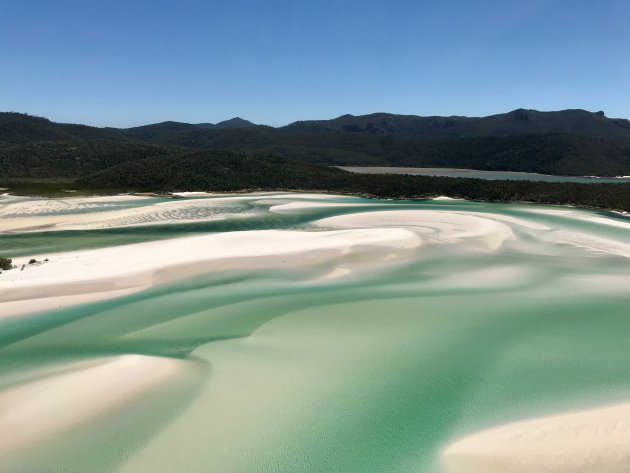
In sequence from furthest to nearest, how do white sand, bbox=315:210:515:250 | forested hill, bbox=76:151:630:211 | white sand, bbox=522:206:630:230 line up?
forested hill, bbox=76:151:630:211, white sand, bbox=522:206:630:230, white sand, bbox=315:210:515:250

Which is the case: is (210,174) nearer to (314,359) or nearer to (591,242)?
(591,242)

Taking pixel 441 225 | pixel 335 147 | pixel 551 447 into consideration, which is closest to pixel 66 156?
pixel 441 225

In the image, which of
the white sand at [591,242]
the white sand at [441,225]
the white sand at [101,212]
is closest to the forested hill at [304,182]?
the white sand at [101,212]

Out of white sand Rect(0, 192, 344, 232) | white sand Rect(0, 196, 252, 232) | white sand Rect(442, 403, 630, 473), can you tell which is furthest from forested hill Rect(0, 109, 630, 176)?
white sand Rect(442, 403, 630, 473)

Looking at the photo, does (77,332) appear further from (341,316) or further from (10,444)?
(341,316)

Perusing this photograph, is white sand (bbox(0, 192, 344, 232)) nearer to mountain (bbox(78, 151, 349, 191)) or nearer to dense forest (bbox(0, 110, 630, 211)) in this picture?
mountain (bbox(78, 151, 349, 191))

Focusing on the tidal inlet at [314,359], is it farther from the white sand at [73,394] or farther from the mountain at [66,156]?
the mountain at [66,156]

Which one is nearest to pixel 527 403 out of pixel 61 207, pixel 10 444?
pixel 10 444
